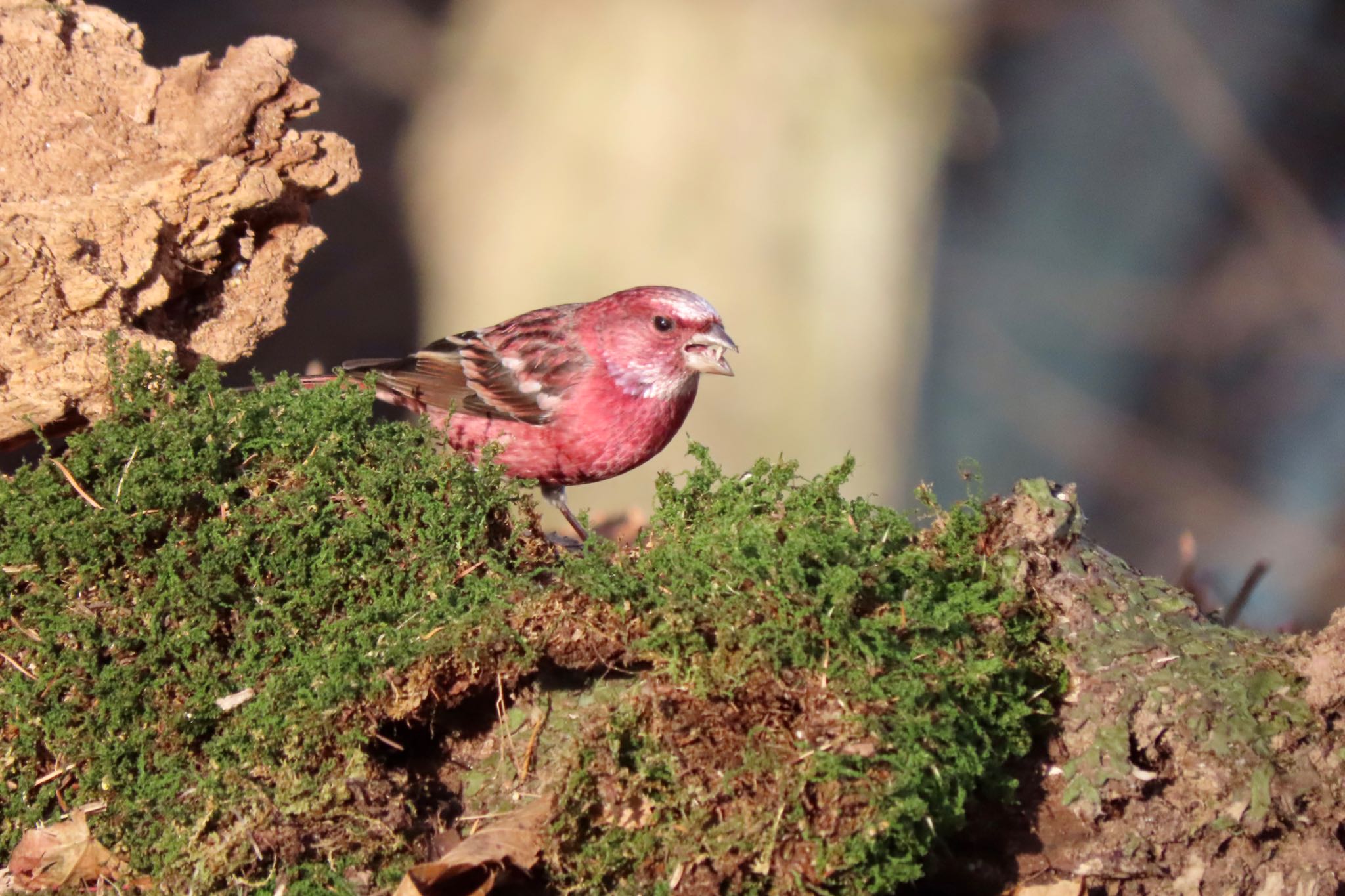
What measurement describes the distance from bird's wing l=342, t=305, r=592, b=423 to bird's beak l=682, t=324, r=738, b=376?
1.45ft

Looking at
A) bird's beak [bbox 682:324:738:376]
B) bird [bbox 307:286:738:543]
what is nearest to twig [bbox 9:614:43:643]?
bird [bbox 307:286:738:543]

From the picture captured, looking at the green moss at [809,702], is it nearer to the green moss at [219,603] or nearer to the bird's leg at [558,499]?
the green moss at [219,603]

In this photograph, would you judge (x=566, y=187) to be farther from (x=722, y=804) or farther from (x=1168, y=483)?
(x=722, y=804)

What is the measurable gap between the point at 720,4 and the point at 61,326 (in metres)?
4.75

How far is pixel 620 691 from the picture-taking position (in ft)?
8.65

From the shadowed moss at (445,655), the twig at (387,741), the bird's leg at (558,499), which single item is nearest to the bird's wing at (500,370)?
the bird's leg at (558,499)

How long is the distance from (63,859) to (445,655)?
992 millimetres

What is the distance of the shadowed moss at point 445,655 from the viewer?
2.32m

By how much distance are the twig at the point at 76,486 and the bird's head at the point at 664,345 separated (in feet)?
7.07

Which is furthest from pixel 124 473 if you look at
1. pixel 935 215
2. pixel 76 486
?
pixel 935 215

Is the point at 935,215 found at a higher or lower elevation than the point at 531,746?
higher

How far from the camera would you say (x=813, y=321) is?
7.59 m

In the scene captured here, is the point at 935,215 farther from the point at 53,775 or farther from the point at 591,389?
the point at 53,775

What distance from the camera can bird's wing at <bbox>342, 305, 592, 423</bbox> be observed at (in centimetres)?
466
